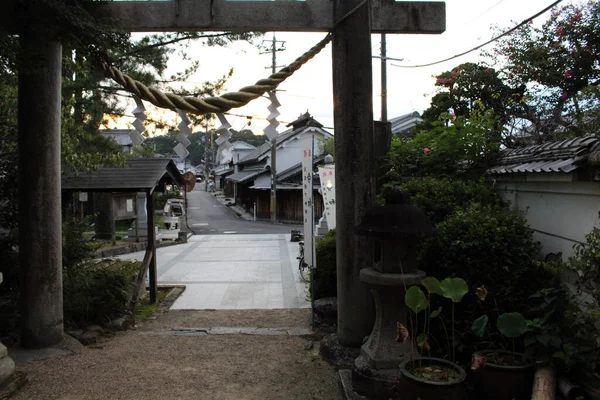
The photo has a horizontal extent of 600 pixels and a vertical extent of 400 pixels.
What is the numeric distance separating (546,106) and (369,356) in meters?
10.3

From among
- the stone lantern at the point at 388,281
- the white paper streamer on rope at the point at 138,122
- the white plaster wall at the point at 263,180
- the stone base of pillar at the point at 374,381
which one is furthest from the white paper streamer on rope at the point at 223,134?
the white plaster wall at the point at 263,180

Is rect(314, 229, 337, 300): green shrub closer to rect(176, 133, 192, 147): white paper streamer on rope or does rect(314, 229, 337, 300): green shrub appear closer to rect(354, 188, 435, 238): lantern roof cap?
rect(176, 133, 192, 147): white paper streamer on rope

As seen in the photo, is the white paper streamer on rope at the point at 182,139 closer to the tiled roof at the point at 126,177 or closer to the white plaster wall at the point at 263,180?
the tiled roof at the point at 126,177

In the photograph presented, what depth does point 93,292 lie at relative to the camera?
7.01 m

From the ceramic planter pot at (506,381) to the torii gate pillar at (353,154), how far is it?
1897mm

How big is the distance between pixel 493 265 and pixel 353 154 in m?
1.90

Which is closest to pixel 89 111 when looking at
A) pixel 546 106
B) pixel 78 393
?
pixel 78 393

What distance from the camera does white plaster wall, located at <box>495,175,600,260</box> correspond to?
380cm

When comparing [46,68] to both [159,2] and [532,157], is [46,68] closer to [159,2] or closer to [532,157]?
[159,2]

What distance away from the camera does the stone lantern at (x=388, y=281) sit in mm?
3941

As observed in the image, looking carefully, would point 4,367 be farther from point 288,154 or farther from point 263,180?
point 288,154

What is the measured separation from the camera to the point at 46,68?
535cm

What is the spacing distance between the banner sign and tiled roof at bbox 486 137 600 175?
3.40 m

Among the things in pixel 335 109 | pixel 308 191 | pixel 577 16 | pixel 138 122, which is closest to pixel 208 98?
pixel 335 109
